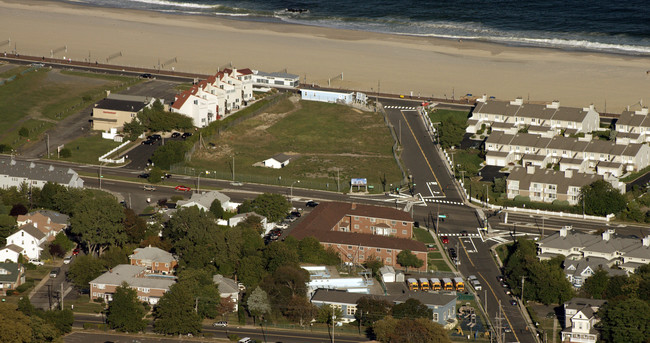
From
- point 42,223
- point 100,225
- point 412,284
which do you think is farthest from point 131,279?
point 412,284

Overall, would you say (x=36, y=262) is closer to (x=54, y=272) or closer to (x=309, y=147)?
(x=54, y=272)

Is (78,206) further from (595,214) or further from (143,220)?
(595,214)

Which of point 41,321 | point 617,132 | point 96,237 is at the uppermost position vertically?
point 617,132

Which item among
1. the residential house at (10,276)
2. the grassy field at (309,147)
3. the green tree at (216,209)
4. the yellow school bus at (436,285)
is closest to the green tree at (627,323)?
the yellow school bus at (436,285)

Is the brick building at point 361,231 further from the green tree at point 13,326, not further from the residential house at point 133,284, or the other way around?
the green tree at point 13,326

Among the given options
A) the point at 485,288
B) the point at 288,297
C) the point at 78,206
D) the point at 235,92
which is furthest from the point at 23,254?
the point at 235,92

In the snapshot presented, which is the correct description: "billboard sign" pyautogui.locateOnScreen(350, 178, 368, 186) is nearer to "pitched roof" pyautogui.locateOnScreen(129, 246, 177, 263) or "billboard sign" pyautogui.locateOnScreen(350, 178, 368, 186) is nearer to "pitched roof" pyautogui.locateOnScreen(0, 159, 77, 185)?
"pitched roof" pyautogui.locateOnScreen(129, 246, 177, 263)
